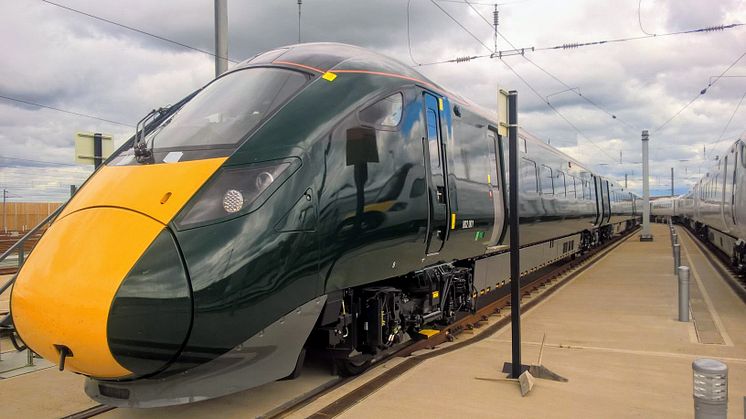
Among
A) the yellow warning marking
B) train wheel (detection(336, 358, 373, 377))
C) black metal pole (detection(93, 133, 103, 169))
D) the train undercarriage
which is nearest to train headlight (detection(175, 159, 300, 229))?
the train undercarriage

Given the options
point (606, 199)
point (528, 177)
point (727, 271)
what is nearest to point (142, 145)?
point (528, 177)

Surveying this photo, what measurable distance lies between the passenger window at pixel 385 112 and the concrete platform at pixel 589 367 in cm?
252

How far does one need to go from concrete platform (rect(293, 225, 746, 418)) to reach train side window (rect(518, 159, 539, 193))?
2.27 meters

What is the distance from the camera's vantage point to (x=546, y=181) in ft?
42.7

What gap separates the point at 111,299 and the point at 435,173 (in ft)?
11.8

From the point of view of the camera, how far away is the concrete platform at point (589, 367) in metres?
5.09

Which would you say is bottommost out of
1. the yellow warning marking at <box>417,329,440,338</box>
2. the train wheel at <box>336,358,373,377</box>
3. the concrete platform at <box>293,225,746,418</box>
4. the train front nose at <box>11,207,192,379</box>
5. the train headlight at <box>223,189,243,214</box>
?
the concrete platform at <box>293,225,746,418</box>

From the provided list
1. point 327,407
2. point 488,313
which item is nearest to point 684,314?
point 488,313

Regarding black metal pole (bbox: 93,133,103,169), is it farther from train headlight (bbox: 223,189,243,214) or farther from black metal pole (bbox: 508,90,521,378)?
black metal pole (bbox: 508,90,521,378)

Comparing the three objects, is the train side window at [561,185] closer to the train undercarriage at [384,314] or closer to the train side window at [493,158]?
the train side window at [493,158]

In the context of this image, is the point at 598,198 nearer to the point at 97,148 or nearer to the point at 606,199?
the point at 606,199

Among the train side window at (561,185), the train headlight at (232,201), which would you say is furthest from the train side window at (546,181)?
the train headlight at (232,201)

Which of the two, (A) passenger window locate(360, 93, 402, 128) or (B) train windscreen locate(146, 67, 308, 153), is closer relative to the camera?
(B) train windscreen locate(146, 67, 308, 153)

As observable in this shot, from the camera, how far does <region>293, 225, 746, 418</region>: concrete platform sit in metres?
5.09
